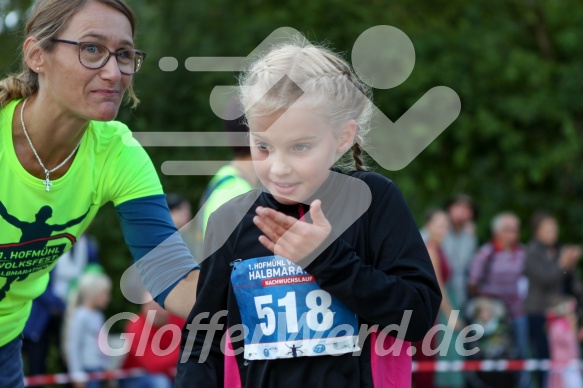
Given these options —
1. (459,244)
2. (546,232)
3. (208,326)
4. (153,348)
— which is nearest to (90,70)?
(208,326)

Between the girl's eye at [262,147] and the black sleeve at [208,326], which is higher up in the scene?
the girl's eye at [262,147]

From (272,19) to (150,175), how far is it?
1102 centimetres

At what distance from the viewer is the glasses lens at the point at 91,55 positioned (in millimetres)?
3028

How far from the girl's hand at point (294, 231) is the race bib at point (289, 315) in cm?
15

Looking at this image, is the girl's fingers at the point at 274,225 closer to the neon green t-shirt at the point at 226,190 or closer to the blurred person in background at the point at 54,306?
the neon green t-shirt at the point at 226,190

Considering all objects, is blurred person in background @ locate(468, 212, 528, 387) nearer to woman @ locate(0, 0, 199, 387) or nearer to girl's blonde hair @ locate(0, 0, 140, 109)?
woman @ locate(0, 0, 199, 387)

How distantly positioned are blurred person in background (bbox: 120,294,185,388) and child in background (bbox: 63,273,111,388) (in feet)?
0.95

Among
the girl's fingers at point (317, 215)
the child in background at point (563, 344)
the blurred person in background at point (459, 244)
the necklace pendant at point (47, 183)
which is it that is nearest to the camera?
the girl's fingers at point (317, 215)

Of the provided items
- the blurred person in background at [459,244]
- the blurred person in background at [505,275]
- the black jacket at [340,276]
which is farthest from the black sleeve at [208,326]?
the blurred person in background at [459,244]

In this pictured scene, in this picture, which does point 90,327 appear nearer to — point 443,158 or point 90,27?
point 90,27

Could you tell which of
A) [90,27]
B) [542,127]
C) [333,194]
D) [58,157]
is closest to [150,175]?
[58,157]

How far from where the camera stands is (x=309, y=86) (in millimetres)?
2572

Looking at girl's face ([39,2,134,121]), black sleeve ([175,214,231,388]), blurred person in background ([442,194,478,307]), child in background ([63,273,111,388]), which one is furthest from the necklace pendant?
blurred person in background ([442,194,478,307])

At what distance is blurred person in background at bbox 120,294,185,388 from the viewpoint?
770 centimetres
